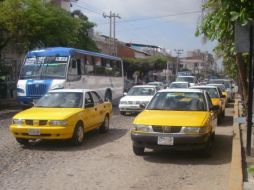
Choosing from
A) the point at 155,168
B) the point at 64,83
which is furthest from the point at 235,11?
the point at 64,83

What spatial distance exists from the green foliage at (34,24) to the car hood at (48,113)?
1425 centimetres

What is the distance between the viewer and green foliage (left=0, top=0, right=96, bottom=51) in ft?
84.3

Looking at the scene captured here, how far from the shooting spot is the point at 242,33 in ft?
29.4

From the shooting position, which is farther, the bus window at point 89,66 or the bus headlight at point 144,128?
the bus window at point 89,66

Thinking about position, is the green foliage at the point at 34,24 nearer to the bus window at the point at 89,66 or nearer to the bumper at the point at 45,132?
the bus window at the point at 89,66

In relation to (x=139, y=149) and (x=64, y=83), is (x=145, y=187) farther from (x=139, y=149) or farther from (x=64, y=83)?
(x=64, y=83)

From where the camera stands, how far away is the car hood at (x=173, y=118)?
33.0 feet

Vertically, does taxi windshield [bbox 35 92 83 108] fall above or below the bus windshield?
below

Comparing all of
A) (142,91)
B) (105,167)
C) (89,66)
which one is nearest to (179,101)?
(105,167)

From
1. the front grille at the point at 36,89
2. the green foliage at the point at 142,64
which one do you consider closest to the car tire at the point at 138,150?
the front grille at the point at 36,89

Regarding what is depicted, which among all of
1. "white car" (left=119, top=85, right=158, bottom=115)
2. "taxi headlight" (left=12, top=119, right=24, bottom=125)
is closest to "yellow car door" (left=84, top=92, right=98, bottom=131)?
"taxi headlight" (left=12, top=119, right=24, bottom=125)

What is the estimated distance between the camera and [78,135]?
12.1m

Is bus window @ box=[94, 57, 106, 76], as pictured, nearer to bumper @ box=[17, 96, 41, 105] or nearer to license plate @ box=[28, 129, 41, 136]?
bumper @ box=[17, 96, 41, 105]

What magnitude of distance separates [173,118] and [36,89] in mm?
12476
